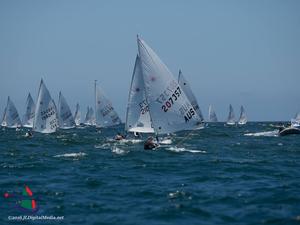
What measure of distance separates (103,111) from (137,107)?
24.8m

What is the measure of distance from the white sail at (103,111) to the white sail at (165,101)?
A: 36841mm

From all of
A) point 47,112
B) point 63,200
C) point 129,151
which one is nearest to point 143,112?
point 129,151

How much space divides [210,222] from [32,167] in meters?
17.6

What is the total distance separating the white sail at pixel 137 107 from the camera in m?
44.1

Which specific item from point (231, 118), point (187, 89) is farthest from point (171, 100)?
point (231, 118)

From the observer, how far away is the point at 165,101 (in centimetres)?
3173

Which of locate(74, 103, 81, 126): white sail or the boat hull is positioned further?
locate(74, 103, 81, 126): white sail

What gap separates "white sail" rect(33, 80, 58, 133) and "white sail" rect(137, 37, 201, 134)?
3213cm

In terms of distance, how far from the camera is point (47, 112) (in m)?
61.5

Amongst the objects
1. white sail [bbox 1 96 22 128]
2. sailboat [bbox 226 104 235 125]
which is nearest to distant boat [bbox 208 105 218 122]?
sailboat [bbox 226 104 235 125]

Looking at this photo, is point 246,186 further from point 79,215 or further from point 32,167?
point 32,167

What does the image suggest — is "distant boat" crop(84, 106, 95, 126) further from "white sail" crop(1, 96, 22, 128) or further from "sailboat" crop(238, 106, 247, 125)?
"sailboat" crop(238, 106, 247, 125)

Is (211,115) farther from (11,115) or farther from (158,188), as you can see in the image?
(158,188)

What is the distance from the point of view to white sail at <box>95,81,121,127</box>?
6806 cm
